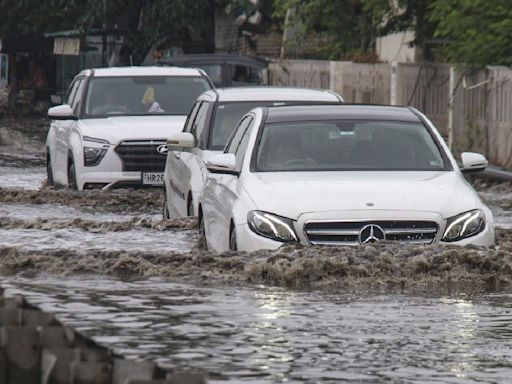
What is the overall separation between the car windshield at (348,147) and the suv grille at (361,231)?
3.79ft

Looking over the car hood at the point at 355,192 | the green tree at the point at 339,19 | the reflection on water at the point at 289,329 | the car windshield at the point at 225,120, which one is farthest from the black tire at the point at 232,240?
the green tree at the point at 339,19

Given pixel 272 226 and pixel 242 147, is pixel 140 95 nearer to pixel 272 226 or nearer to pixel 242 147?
pixel 242 147

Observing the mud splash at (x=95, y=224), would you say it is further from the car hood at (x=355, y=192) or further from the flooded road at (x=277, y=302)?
the car hood at (x=355, y=192)

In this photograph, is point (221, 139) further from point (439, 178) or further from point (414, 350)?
point (414, 350)

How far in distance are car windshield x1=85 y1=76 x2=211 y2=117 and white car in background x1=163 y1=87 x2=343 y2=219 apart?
12.7 feet

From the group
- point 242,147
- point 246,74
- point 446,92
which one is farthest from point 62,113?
point 246,74

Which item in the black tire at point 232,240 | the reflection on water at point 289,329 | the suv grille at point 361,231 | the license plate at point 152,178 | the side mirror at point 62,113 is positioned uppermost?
the side mirror at point 62,113

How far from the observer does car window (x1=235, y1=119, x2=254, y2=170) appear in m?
13.8

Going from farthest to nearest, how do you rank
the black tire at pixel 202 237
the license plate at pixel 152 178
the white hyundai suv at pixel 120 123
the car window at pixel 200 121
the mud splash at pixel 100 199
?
the license plate at pixel 152 178 → the white hyundai suv at pixel 120 123 → the mud splash at pixel 100 199 → the car window at pixel 200 121 → the black tire at pixel 202 237

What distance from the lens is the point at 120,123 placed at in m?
21.7

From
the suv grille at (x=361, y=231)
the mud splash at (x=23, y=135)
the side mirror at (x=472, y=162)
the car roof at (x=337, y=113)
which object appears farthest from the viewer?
the mud splash at (x=23, y=135)

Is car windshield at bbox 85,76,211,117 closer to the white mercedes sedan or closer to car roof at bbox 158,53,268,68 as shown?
the white mercedes sedan

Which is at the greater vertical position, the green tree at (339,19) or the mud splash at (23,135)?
the green tree at (339,19)

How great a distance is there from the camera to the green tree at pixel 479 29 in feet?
94.0
